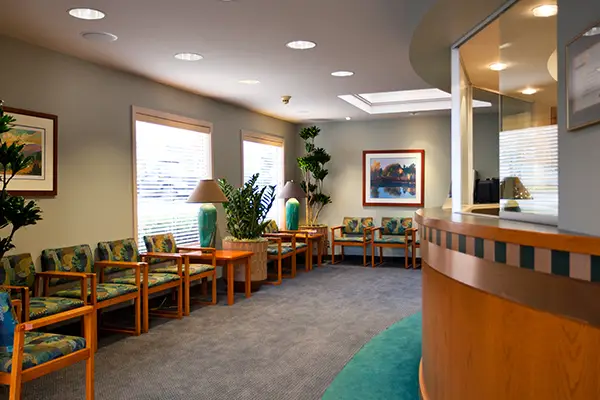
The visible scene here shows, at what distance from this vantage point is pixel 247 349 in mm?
4383

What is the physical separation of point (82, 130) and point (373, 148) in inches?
232

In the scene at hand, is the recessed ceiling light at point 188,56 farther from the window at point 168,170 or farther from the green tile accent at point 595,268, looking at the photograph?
the green tile accent at point 595,268

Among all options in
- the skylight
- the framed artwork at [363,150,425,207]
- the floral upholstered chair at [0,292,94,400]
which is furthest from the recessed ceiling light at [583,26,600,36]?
the framed artwork at [363,150,425,207]

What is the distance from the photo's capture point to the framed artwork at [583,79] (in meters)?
1.59

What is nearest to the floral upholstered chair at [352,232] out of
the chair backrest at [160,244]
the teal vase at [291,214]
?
the teal vase at [291,214]

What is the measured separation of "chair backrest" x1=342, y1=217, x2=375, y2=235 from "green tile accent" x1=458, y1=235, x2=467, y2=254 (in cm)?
780

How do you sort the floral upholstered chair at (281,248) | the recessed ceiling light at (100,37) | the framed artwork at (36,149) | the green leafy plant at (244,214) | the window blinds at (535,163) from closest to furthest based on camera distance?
the window blinds at (535,163) < the recessed ceiling light at (100,37) < the framed artwork at (36,149) < the green leafy plant at (244,214) < the floral upholstered chair at (281,248)

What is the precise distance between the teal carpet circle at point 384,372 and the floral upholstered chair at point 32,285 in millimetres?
2238

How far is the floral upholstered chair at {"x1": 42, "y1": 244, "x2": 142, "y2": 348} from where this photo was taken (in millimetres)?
4359

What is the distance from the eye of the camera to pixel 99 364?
4031 millimetres

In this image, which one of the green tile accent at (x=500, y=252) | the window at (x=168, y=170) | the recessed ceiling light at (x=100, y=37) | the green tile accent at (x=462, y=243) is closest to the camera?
the green tile accent at (x=500, y=252)

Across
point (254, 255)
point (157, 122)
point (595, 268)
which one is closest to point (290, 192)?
point (254, 255)

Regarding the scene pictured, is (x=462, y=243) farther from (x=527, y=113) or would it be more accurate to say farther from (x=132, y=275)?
(x=132, y=275)

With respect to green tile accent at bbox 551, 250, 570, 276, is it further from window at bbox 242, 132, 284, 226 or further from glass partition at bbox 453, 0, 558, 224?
window at bbox 242, 132, 284, 226
